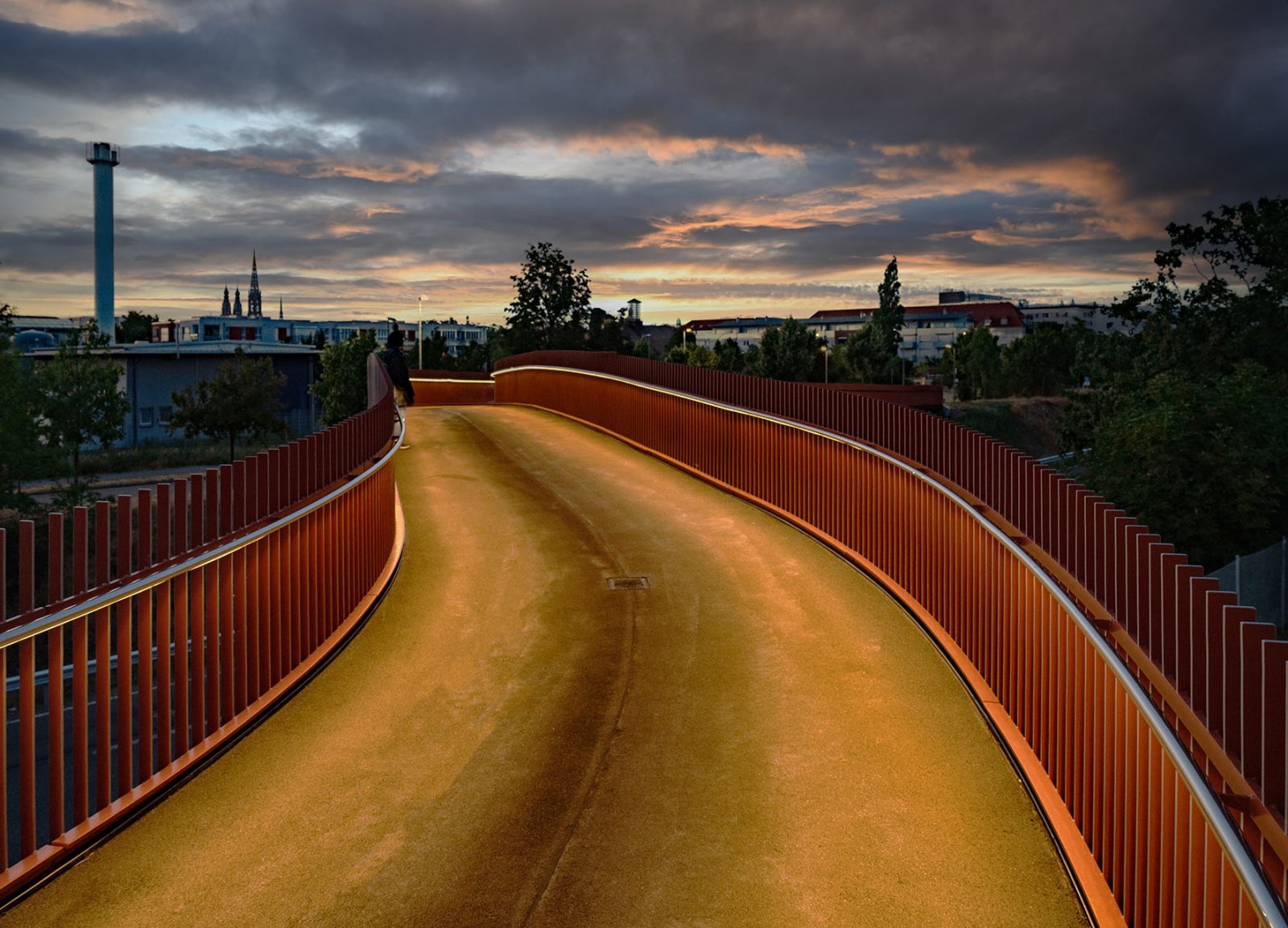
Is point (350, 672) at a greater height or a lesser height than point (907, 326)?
lesser

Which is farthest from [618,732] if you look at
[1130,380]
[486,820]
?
[1130,380]

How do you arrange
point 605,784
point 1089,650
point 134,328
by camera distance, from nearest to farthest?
1. point 1089,650
2. point 605,784
3. point 134,328

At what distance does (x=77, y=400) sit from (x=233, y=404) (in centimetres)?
813

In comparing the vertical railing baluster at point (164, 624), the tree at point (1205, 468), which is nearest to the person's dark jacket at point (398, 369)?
the vertical railing baluster at point (164, 624)

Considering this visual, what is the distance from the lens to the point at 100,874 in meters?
5.50

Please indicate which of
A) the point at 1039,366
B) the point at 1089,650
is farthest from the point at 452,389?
the point at 1039,366

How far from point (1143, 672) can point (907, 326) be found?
17087 cm

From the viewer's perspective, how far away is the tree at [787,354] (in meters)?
71.4

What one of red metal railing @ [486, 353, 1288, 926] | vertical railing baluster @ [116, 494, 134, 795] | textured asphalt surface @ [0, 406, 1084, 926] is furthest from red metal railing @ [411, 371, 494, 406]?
vertical railing baluster @ [116, 494, 134, 795]

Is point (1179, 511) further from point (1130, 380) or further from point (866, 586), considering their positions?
point (866, 586)

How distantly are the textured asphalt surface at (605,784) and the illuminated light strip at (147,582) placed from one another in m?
1.41

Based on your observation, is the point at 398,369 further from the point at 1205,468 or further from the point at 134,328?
the point at 134,328

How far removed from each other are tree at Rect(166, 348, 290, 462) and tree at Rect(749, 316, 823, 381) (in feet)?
106

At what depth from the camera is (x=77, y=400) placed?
188 ft
